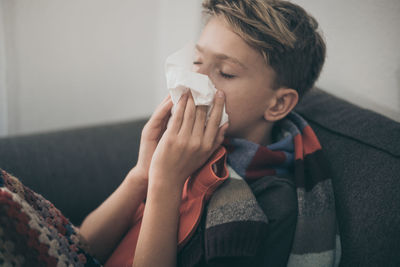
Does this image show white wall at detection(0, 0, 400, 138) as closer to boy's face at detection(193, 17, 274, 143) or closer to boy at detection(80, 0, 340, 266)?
boy at detection(80, 0, 340, 266)

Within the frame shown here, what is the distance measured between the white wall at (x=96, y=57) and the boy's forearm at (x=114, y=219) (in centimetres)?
67

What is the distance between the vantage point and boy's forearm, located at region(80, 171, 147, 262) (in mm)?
775

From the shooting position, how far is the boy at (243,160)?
1.99 feet

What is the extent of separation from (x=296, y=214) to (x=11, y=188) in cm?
57

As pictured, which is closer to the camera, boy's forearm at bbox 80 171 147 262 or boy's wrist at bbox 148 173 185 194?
boy's wrist at bbox 148 173 185 194

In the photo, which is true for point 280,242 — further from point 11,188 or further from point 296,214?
point 11,188

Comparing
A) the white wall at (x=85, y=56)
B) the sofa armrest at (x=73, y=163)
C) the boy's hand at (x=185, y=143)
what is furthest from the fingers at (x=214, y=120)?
the white wall at (x=85, y=56)

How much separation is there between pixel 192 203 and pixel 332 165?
0.35 m

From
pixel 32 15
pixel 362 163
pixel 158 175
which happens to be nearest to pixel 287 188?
pixel 362 163

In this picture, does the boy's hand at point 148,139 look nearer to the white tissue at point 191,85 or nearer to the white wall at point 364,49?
the white tissue at point 191,85

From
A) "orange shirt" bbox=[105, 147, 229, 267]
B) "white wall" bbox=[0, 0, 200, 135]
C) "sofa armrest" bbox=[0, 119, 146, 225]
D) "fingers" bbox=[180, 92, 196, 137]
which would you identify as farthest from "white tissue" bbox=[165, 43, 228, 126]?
"white wall" bbox=[0, 0, 200, 135]

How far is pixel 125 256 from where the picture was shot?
0.71 meters

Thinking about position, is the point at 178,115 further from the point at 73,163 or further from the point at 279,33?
the point at 73,163

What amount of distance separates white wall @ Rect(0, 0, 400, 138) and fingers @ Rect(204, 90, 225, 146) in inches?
16.4
